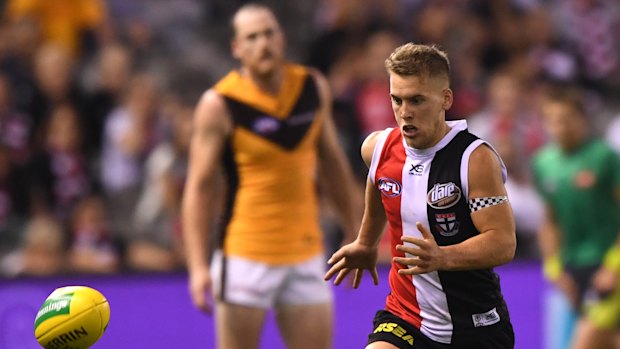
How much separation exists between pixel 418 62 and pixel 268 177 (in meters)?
2.15

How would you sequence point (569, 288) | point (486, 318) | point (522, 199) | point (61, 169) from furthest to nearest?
point (522, 199), point (61, 169), point (569, 288), point (486, 318)

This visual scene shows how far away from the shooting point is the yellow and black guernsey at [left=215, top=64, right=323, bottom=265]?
7188 mm

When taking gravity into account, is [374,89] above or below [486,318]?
above

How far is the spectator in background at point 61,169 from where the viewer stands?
34.4ft

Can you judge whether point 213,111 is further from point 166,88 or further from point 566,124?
point 166,88

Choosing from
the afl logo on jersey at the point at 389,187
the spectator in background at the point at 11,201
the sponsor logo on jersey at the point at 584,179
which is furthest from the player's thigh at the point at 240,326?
the spectator in background at the point at 11,201

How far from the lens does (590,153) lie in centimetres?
944

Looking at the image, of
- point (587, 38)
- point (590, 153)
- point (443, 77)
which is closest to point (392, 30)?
point (587, 38)

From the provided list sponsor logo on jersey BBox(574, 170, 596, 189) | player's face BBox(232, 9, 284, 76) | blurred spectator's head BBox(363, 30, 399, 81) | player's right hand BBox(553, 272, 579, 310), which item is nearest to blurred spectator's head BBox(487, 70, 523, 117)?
blurred spectator's head BBox(363, 30, 399, 81)

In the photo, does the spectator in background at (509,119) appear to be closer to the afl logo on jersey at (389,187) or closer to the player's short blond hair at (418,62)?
the afl logo on jersey at (389,187)

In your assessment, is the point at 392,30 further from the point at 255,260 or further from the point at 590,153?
the point at 255,260

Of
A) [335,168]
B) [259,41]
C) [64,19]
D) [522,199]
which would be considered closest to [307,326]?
[335,168]

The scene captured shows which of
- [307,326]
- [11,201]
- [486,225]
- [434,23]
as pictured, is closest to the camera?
[486,225]

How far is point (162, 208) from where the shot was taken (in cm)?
1070
